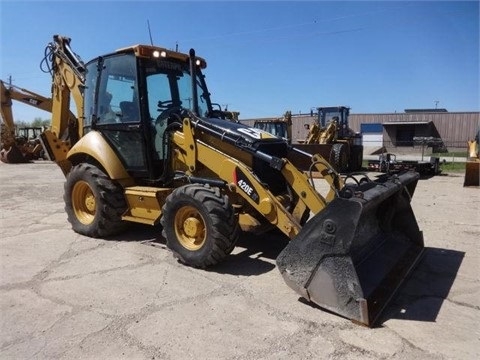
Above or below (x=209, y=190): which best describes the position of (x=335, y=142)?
above

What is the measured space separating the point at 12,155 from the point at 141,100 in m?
19.9

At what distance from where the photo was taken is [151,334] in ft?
11.2

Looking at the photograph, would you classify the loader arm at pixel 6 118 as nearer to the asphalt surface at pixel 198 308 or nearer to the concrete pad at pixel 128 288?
the asphalt surface at pixel 198 308

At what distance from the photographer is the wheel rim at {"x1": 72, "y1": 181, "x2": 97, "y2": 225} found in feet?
21.1

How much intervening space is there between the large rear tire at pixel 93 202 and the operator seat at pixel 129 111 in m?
0.91

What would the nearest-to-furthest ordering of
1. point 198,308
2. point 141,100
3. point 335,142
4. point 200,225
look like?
1. point 198,308
2. point 200,225
3. point 141,100
4. point 335,142

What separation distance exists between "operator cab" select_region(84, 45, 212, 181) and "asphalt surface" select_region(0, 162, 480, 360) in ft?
4.34

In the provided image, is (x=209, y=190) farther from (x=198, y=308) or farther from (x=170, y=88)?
(x=170, y=88)

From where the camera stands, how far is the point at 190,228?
16.2 feet

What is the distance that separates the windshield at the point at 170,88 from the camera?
19.1 ft

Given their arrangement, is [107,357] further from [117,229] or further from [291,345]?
Result: [117,229]

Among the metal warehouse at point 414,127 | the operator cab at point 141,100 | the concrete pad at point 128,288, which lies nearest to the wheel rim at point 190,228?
the concrete pad at point 128,288

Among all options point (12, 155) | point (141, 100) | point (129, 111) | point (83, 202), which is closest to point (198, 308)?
point (141, 100)

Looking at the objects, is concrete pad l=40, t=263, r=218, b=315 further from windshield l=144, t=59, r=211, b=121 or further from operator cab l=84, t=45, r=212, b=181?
→ windshield l=144, t=59, r=211, b=121
